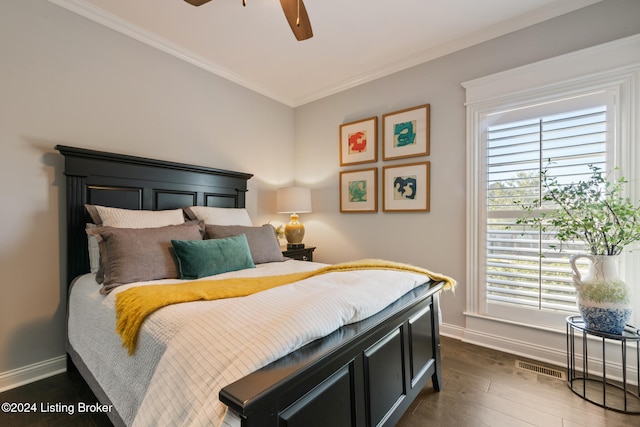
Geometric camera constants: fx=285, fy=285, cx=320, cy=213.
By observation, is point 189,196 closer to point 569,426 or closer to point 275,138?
point 275,138

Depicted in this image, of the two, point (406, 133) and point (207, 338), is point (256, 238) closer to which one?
point (207, 338)

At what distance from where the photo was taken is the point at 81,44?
7.13 ft

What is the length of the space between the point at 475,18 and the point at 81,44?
311 centimetres

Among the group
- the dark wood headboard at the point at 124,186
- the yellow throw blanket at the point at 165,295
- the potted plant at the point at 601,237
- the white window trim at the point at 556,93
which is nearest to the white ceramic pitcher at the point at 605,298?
the potted plant at the point at 601,237

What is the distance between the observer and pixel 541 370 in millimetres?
2049

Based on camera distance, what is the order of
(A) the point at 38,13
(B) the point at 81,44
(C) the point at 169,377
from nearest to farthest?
(C) the point at 169,377 < (A) the point at 38,13 < (B) the point at 81,44

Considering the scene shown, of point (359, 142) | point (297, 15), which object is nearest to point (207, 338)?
point (297, 15)

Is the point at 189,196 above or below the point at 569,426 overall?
above

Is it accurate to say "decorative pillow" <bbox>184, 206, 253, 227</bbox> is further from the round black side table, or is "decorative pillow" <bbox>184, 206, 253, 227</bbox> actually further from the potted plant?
the round black side table

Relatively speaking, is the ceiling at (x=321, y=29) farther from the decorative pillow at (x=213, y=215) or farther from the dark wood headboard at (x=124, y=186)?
the decorative pillow at (x=213, y=215)

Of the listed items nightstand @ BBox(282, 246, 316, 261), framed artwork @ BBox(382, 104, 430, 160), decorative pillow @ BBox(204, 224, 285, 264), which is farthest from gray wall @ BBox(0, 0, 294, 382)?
framed artwork @ BBox(382, 104, 430, 160)

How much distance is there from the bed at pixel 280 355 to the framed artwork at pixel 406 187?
1.16 m

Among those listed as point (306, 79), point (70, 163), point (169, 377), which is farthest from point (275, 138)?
point (169, 377)

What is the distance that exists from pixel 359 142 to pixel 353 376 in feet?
8.60
